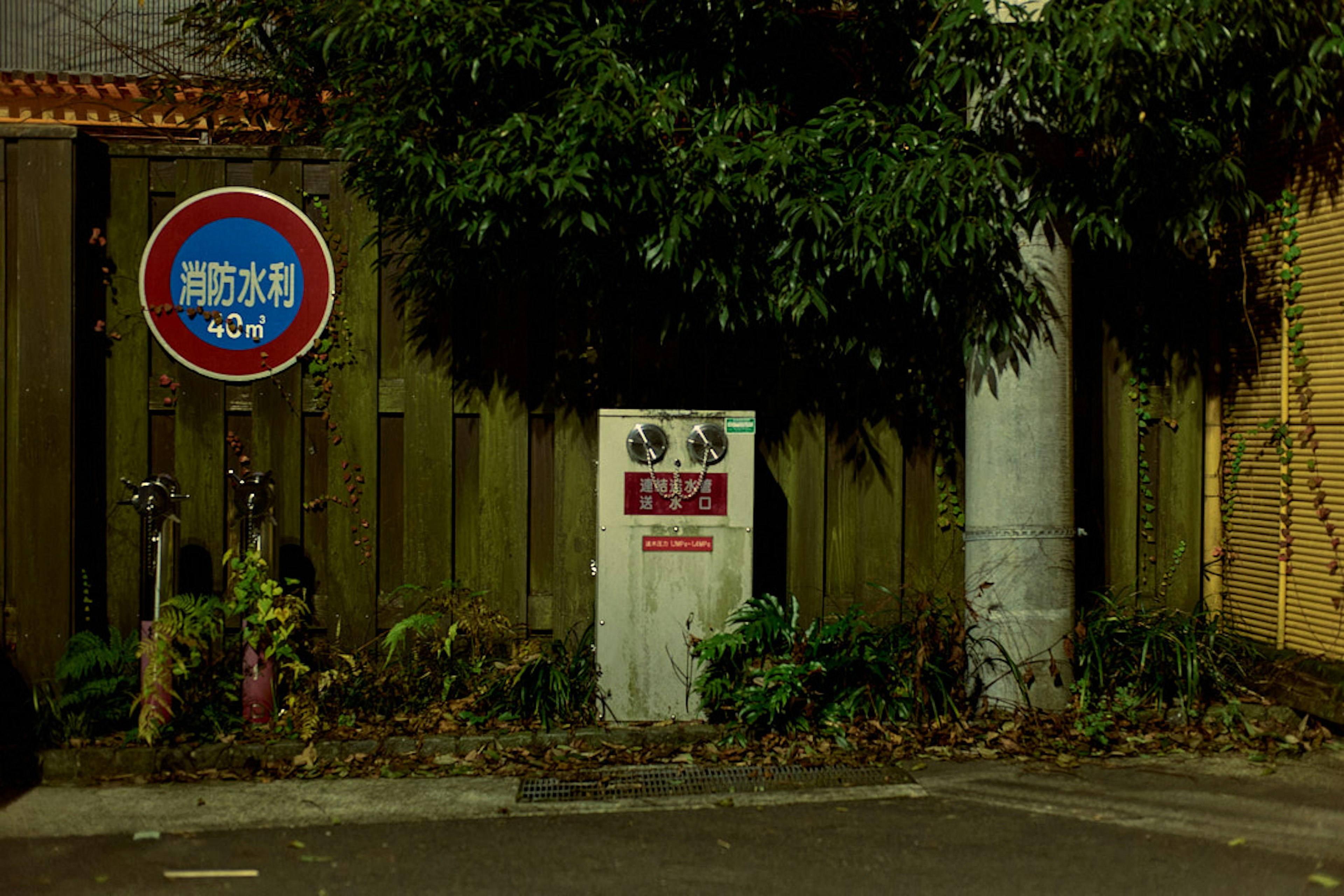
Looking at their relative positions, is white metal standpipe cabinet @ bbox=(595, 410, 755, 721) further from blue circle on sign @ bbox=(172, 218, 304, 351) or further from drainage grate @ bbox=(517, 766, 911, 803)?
blue circle on sign @ bbox=(172, 218, 304, 351)

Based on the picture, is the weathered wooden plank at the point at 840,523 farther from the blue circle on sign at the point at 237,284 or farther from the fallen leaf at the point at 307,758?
the blue circle on sign at the point at 237,284

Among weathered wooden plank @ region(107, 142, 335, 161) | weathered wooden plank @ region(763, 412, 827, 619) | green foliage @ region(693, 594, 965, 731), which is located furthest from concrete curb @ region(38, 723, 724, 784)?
weathered wooden plank @ region(107, 142, 335, 161)

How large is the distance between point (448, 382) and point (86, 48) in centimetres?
1297

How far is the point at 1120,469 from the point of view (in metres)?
6.44

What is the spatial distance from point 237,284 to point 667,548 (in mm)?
2769

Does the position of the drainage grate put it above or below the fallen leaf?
below

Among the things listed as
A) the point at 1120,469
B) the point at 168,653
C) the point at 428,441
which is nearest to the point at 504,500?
the point at 428,441

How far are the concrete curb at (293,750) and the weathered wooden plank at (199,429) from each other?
1.21 metres

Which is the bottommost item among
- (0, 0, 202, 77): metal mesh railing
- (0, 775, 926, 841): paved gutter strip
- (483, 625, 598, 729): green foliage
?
(0, 775, 926, 841): paved gutter strip

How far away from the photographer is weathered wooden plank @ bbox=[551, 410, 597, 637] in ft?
20.4

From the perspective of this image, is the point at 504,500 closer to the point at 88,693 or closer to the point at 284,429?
the point at 284,429

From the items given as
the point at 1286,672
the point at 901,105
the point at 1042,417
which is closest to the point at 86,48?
the point at 901,105

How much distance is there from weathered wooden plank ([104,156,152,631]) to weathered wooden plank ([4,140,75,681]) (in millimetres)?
275

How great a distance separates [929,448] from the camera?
6398mm
